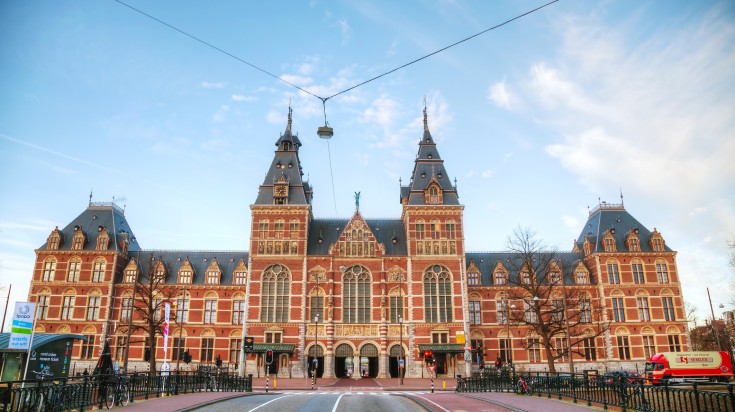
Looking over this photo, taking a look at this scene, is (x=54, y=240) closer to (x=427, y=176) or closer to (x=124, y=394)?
(x=427, y=176)

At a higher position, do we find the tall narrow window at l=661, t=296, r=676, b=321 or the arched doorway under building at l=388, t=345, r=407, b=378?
the tall narrow window at l=661, t=296, r=676, b=321

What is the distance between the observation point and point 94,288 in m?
55.6

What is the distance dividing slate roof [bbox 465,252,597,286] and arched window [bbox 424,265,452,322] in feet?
26.0

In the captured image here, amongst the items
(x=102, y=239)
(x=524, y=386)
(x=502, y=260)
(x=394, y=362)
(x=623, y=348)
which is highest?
(x=102, y=239)

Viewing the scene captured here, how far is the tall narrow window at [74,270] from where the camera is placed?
55469mm

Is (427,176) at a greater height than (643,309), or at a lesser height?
greater

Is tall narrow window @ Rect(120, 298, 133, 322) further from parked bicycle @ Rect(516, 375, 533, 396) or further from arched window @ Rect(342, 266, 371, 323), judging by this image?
parked bicycle @ Rect(516, 375, 533, 396)

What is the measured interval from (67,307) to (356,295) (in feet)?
107

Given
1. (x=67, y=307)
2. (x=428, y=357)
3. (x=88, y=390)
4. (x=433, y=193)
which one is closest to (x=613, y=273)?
(x=433, y=193)

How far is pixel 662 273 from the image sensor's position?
55.9 metres

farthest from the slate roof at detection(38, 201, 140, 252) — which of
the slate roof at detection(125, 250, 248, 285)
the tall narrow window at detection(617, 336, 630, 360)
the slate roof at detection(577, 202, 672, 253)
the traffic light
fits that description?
the tall narrow window at detection(617, 336, 630, 360)

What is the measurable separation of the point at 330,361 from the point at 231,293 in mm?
15561

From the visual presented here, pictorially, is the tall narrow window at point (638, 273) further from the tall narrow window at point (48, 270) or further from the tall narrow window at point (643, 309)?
the tall narrow window at point (48, 270)

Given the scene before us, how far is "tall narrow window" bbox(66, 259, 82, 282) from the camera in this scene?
182ft
